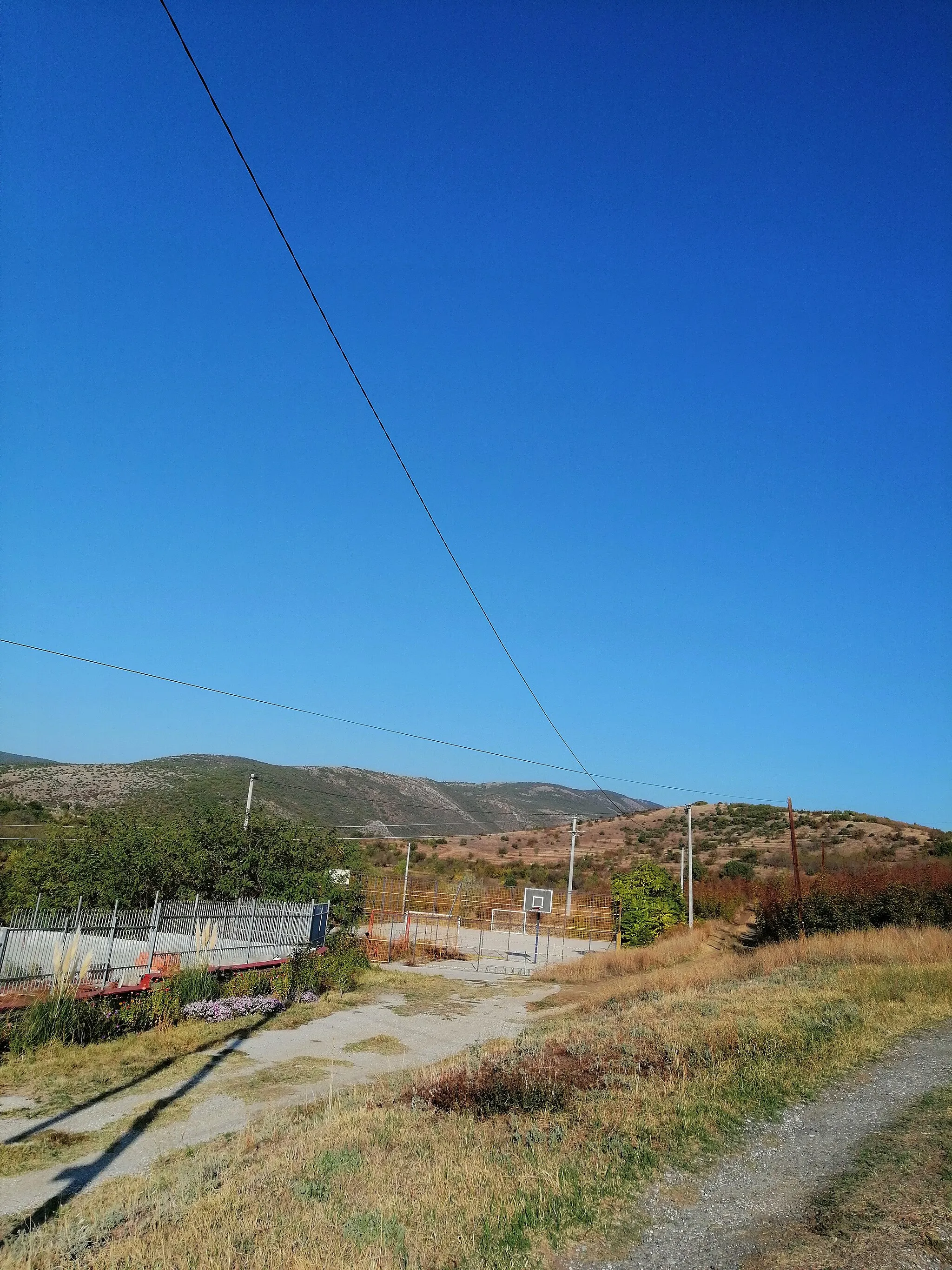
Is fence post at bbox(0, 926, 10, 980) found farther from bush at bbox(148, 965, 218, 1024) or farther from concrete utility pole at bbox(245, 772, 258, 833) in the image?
concrete utility pole at bbox(245, 772, 258, 833)

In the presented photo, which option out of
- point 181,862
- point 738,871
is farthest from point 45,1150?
point 738,871

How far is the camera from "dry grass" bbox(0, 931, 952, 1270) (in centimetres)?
662

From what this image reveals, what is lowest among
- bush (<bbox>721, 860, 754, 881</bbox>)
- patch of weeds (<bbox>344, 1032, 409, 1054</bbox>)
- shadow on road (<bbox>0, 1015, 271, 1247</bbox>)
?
patch of weeds (<bbox>344, 1032, 409, 1054</bbox>)

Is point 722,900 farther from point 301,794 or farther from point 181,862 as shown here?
point 301,794

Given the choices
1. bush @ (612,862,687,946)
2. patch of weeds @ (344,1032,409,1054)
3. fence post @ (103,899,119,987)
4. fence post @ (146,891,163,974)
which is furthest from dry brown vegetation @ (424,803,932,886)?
fence post @ (103,899,119,987)

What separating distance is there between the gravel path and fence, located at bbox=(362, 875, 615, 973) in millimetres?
23231

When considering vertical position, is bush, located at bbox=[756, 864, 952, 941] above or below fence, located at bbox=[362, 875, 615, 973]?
above

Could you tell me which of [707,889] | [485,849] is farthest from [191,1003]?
[485,849]

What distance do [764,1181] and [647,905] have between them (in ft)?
104

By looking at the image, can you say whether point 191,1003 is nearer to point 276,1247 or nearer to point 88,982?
point 88,982

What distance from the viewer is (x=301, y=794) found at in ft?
288

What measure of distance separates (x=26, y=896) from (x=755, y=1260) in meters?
27.4

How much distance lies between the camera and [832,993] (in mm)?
16172

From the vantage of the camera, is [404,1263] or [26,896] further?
[26,896]
